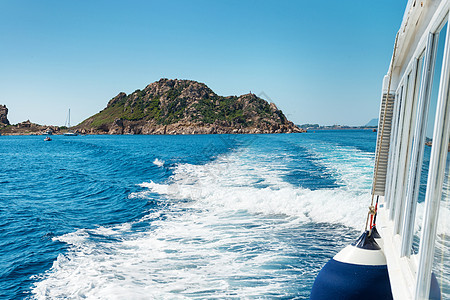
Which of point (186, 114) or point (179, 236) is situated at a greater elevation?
point (186, 114)

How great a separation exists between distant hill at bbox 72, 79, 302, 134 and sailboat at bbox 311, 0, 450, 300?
4909 inches

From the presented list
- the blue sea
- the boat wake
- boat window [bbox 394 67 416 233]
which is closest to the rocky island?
the blue sea

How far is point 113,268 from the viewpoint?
7332 millimetres

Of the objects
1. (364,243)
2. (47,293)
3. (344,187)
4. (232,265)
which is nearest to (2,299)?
(47,293)

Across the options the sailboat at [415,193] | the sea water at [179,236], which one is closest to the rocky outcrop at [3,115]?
the sea water at [179,236]

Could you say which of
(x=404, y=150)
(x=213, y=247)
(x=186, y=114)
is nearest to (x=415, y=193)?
(x=404, y=150)

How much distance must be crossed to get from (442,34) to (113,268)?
7.27 m

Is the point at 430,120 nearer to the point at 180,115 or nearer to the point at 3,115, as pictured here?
the point at 180,115

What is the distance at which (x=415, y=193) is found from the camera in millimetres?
2732

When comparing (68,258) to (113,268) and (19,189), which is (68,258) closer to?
(113,268)

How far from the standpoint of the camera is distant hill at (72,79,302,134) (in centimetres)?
13412

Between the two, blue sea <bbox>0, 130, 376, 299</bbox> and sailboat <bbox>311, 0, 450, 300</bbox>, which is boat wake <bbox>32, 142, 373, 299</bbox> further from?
sailboat <bbox>311, 0, 450, 300</bbox>

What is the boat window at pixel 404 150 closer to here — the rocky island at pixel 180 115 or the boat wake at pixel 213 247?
the boat wake at pixel 213 247

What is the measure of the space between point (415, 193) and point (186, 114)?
144927 millimetres
